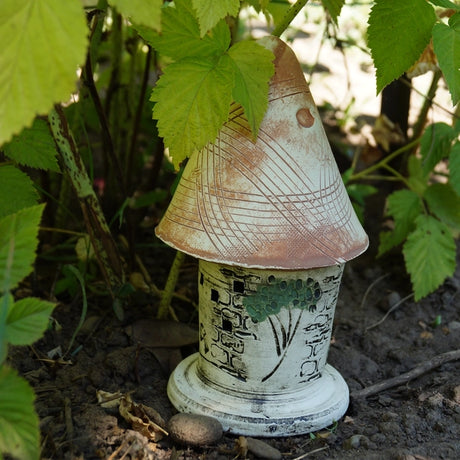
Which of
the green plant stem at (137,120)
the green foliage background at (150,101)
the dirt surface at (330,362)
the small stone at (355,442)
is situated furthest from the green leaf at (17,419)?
the green plant stem at (137,120)

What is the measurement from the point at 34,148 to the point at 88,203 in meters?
0.28

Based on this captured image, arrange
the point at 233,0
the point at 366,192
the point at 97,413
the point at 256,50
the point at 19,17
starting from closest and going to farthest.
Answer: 1. the point at 19,17
2. the point at 233,0
3. the point at 256,50
4. the point at 97,413
5. the point at 366,192

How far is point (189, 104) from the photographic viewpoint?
4.83 feet

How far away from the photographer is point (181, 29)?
1.53m

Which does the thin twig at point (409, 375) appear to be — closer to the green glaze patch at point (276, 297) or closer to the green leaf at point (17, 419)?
the green glaze patch at point (276, 297)

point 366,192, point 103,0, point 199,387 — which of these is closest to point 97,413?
point 199,387

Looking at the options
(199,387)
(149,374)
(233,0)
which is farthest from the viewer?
(149,374)

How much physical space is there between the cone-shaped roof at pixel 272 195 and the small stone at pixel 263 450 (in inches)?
17.1

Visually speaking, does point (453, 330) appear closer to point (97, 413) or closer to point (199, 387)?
point (199, 387)

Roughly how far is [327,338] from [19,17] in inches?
43.7

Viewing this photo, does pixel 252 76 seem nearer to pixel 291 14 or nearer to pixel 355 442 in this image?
pixel 291 14

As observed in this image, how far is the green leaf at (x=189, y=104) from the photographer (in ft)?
4.83

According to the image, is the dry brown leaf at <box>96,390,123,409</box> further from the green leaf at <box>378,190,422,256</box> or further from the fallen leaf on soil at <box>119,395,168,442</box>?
the green leaf at <box>378,190,422,256</box>

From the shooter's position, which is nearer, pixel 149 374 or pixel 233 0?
pixel 233 0
